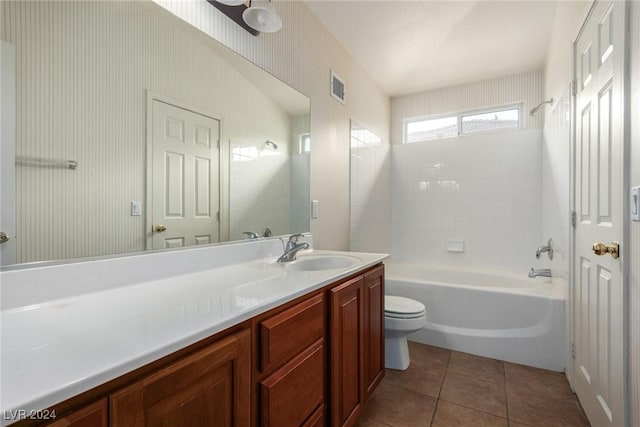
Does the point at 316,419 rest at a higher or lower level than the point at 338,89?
lower

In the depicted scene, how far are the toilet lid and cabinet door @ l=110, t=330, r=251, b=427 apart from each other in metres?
1.38

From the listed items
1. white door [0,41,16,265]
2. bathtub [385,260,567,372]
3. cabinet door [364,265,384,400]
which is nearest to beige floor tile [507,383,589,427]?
bathtub [385,260,567,372]

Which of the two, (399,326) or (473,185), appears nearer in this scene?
(399,326)

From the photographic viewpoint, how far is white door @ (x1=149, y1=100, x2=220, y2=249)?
1.17 metres

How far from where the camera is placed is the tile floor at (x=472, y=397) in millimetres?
1552

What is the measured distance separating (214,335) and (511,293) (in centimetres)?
230

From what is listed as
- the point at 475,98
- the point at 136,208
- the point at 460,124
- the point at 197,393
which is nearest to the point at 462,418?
the point at 197,393

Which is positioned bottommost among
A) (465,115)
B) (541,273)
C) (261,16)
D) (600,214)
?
(541,273)

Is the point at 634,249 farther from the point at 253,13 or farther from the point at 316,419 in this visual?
the point at 253,13

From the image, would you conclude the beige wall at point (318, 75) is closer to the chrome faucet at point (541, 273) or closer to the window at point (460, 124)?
the window at point (460, 124)

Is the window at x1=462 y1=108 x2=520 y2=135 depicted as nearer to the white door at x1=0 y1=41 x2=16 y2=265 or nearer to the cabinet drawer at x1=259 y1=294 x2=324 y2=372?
the cabinet drawer at x1=259 y1=294 x2=324 y2=372

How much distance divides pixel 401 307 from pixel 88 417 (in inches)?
74.0

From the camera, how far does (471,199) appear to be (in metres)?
3.34

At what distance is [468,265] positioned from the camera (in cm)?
334
